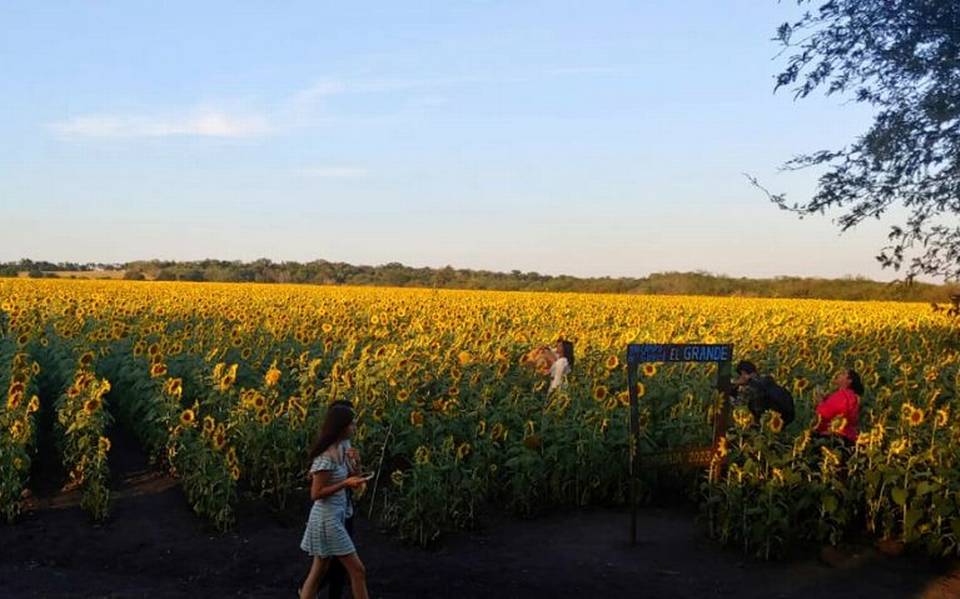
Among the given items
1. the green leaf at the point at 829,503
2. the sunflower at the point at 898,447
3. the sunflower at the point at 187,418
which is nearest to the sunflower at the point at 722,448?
the green leaf at the point at 829,503

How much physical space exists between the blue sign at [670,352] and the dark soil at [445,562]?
1.54 meters

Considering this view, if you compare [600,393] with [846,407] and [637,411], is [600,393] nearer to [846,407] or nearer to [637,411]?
[637,411]

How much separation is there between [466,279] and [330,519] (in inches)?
2963

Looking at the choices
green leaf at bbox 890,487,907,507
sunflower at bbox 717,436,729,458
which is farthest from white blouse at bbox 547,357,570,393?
green leaf at bbox 890,487,907,507

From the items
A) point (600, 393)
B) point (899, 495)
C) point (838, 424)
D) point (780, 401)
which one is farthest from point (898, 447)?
point (600, 393)

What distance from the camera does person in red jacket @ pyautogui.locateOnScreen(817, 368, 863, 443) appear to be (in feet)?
29.4

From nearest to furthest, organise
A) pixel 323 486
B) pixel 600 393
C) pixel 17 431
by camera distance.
→ pixel 323 486
pixel 17 431
pixel 600 393

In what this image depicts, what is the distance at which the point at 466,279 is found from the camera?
81.7 m

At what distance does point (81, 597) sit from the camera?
738 centimetres

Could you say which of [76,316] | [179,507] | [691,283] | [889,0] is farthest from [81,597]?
[691,283]

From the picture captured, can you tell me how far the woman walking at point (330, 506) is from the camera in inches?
254

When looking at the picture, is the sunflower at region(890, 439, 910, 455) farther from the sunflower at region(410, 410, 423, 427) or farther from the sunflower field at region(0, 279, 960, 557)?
the sunflower at region(410, 410, 423, 427)

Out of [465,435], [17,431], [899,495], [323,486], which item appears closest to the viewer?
[323,486]

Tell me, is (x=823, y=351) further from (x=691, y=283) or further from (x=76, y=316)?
(x=691, y=283)
